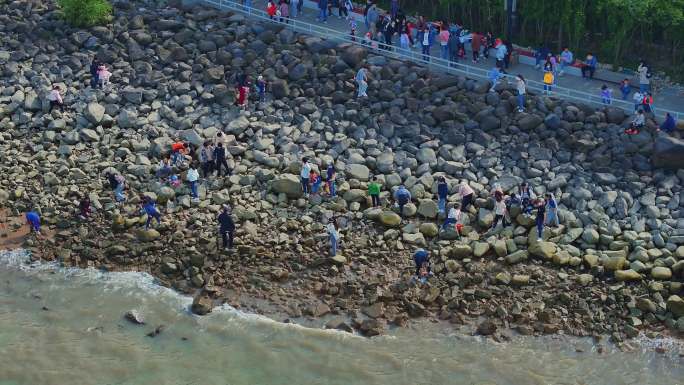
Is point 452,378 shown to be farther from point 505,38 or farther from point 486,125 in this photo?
point 505,38

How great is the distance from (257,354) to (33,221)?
26.2 ft

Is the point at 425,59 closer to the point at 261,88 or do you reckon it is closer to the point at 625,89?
the point at 261,88

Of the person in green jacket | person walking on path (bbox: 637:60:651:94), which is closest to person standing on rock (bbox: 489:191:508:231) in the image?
the person in green jacket

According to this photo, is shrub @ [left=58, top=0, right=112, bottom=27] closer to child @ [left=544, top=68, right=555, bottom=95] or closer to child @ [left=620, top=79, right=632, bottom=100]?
child @ [left=544, top=68, right=555, bottom=95]

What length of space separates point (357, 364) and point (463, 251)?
14.7 ft

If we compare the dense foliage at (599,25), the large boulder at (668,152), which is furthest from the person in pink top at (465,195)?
the dense foliage at (599,25)

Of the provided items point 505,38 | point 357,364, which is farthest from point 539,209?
point 505,38

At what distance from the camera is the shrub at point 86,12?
1443 inches

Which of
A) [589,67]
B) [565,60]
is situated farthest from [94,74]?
[589,67]

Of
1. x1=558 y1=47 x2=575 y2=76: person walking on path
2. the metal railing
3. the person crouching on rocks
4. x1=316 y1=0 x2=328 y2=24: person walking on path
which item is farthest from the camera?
x1=316 y1=0 x2=328 y2=24: person walking on path

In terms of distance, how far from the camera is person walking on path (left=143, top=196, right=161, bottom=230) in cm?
2911

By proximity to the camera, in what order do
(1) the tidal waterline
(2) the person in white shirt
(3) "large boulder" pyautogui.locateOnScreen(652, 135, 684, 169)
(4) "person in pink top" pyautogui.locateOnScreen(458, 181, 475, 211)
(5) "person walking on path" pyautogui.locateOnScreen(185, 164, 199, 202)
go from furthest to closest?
1. (5) "person walking on path" pyautogui.locateOnScreen(185, 164, 199, 202)
2. (3) "large boulder" pyautogui.locateOnScreen(652, 135, 684, 169)
3. (4) "person in pink top" pyautogui.locateOnScreen(458, 181, 475, 211)
4. (2) the person in white shirt
5. (1) the tidal waterline

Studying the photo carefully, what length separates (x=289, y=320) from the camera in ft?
87.2

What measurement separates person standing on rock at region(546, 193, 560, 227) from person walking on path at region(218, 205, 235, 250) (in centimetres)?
801
